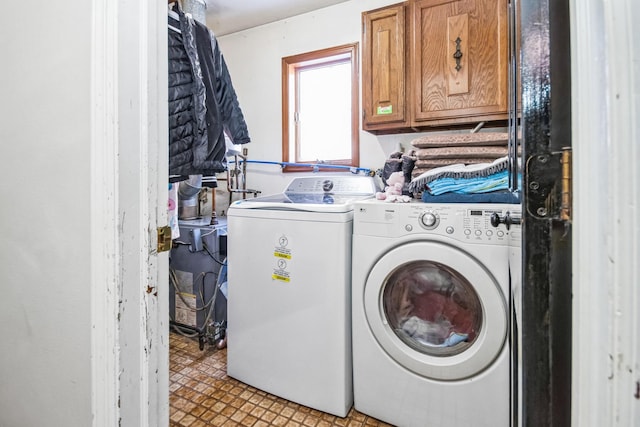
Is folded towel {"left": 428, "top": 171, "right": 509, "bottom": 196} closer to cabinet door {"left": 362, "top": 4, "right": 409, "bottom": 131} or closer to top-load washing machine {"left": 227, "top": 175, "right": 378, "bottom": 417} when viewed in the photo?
top-load washing machine {"left": 227, "top": 175, "right": 378, "bottom": 417}

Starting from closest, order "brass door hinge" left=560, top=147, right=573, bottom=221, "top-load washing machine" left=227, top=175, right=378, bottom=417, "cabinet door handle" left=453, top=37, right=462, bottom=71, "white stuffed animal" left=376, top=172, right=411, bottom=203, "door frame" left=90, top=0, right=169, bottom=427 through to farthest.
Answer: "brass door hinge" left=560, top=147, right=573, bottom=221, "door frame" left=90, top=0, right=169, bottom=427, "top-load washing machine" left=227, top=175, right=378, bottom=417, "white stuffed animal" left=376, top=172, right=411, bottom=203, "cabinet door handle" left=453, top=37, right=462, bottom=71

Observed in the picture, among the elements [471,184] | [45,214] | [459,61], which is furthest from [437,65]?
[45,214]

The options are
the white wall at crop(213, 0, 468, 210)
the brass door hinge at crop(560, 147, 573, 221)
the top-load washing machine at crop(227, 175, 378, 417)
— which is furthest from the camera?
the white wall at crop(213, 0, 468, 210)

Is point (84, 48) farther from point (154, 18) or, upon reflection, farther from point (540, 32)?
point (540, 32)

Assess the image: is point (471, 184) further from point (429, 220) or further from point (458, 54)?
point (458, 54)

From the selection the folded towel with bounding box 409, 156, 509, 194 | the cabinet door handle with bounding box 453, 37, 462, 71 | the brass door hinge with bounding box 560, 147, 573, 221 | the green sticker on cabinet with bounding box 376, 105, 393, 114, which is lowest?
the brass door hinge with bounding box 560, 147, 573, 221

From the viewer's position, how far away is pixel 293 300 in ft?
5.04

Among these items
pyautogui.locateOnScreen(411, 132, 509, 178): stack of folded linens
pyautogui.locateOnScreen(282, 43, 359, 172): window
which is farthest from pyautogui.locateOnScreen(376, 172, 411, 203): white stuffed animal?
pyautogui.locateOnScreen(282, 43, 359, 172): window

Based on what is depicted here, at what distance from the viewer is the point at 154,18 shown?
729 millimetres

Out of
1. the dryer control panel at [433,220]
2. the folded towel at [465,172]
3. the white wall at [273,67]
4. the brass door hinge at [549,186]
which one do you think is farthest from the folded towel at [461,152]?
the brass door hinge at [549,186]

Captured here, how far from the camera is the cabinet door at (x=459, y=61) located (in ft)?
5.44

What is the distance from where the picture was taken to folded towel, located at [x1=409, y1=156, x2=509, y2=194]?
4.07 feet

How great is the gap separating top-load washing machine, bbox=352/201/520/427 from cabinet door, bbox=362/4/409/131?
0.81m

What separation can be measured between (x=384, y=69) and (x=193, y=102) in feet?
3.89
